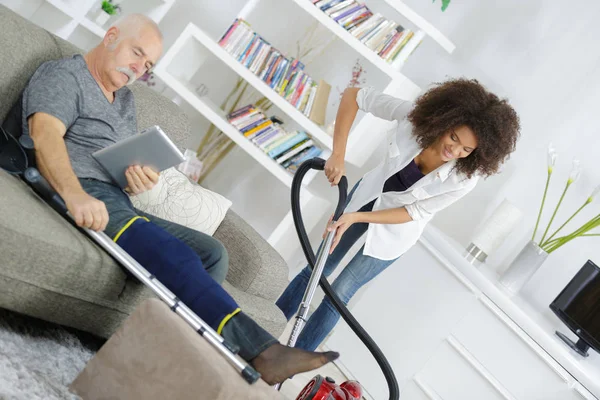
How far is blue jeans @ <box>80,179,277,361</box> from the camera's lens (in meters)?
1.67

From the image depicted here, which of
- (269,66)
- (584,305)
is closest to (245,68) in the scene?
(269,66)

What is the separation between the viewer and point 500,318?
2.97 meters

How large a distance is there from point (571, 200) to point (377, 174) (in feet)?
4.51

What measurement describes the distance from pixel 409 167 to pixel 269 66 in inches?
52.3

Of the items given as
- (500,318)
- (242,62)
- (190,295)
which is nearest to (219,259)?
(190,295)

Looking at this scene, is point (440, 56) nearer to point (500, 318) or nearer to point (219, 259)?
point (500, 318)

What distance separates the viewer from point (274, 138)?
370 centimetres

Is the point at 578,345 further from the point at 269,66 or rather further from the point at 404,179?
the point at 269,66

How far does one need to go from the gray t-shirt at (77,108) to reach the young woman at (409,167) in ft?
A: 2.49

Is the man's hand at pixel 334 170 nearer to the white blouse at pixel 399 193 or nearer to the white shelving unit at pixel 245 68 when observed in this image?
the white blouse at pixel 399 193

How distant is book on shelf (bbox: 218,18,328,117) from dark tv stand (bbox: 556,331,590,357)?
1.65 metres

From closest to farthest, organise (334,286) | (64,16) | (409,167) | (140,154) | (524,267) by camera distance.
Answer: (140,154)
(409,167)
(334,286)
(524,267)
(64,16)

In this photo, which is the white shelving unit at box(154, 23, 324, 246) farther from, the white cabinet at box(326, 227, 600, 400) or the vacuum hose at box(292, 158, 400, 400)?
the vacuum hose at box(292, 158, 400, 400)

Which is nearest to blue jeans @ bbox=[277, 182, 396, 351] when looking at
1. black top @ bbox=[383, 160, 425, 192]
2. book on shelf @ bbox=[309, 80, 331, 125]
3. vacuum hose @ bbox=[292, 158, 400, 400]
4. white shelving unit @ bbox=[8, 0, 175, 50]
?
black top @ bbox=[383, 160, 425, 192]
